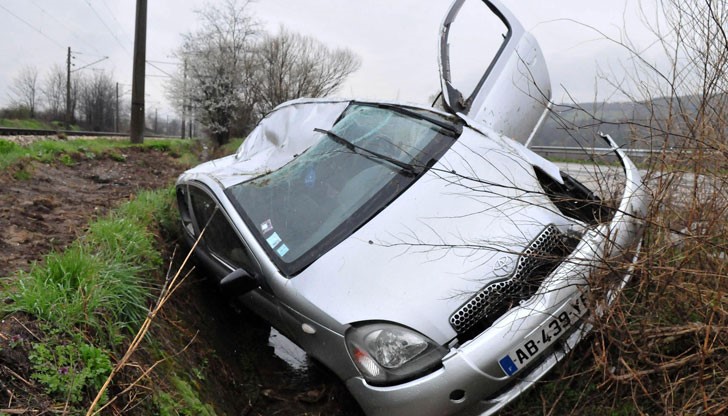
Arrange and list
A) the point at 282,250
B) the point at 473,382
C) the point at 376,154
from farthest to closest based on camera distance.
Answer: the point at 376,154
the point at 282,250
the point at 473,382

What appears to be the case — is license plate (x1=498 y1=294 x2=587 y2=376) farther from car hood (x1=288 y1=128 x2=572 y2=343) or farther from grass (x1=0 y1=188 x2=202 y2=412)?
grass (x1=0 y1=188 x2=202 y2=412)

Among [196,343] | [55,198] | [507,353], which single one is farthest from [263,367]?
[55,198]

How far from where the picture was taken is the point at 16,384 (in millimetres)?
1855

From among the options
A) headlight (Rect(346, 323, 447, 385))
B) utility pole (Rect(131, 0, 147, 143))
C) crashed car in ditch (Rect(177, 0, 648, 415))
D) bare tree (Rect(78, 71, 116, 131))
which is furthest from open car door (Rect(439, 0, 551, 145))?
bare tree (Rect(78, 71, 116, 131))

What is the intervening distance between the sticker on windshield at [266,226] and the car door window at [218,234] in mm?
164

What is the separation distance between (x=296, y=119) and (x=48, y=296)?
2.82 meters

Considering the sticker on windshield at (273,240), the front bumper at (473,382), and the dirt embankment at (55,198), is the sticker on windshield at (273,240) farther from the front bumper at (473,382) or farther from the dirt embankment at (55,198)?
the dirt embankment at (55,198)

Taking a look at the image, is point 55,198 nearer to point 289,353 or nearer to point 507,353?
point 289,353

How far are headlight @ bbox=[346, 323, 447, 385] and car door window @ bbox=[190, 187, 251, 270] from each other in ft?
3.44

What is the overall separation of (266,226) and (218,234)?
608mm

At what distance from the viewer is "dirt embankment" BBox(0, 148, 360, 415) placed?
1988 mm

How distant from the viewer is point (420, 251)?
8.90 ft

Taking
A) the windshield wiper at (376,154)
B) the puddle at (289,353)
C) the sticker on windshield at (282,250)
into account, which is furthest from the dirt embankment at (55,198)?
the windshield wiper at (376,154)

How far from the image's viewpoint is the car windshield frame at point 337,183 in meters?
2.99
